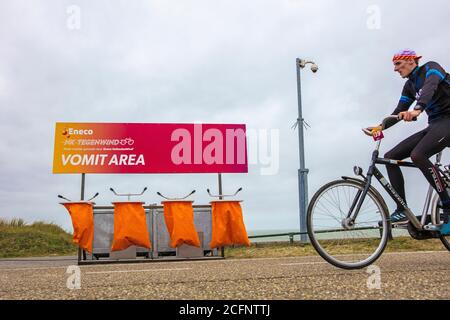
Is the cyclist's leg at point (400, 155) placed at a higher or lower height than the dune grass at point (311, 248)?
higher

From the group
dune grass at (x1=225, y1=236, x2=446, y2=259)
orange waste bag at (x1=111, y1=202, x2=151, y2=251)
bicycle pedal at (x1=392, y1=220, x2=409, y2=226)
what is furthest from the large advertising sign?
bicycle pedal at (x1=392, y1=220, x2=409, y2=226)

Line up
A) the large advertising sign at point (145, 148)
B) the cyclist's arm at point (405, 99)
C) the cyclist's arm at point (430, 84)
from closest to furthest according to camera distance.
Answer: the cyclist's arm at point (430, 84) → the cyclist's arm at point (405, 99) → the large advertising sign at point (145, 148)

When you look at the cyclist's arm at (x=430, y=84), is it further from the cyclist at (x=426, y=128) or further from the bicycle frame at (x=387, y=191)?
the bicycle frame at (x=387, y=191)

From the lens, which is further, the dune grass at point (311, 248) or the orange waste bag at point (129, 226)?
the orange waste bag at point (129, 226)

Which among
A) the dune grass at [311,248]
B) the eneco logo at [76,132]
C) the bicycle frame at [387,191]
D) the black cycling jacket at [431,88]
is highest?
the eneco logo at [76,132]

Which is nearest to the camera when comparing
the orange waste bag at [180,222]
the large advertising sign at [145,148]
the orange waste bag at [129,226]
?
the orange waste bag at [129,226]

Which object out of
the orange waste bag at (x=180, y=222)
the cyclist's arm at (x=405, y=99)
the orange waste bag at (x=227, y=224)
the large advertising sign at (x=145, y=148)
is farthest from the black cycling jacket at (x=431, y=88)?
the large advertising sign at (x=145, y=148)

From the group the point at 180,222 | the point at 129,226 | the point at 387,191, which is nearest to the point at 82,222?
the point at 129,226

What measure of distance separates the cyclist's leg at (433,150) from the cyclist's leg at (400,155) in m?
0.16

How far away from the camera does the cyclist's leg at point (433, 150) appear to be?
4.39m

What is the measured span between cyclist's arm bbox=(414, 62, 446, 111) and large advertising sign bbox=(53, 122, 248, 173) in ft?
32.5
